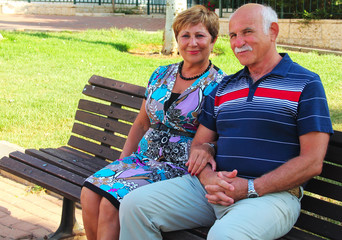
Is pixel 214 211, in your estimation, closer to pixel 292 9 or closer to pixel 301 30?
pixel 301 30

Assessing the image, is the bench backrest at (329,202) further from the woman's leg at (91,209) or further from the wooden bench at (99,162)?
the woman's leg at (91,209)

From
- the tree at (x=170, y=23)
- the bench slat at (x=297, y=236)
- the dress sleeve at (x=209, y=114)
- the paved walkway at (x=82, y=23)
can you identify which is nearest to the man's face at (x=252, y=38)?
the dress sleeve at (x=209, y=114)

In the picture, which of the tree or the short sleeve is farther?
the tree

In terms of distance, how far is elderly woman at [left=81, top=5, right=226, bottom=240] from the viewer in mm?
3209

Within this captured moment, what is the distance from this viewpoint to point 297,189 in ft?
9.29

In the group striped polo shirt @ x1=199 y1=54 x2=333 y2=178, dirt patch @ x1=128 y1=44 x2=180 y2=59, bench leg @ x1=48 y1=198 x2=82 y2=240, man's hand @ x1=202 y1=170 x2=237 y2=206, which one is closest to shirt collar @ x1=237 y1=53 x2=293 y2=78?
striped polo shirt @ x1=199 y1=54 x2=333 y2=178

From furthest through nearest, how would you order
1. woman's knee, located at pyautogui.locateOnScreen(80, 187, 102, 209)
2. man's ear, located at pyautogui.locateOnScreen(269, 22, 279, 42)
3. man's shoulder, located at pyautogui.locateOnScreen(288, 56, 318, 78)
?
woman's knee, located at pyautogui.locateOnScreen(80, 187, 102, 209), man's ear, located at pyautogui.locateOnScreen(269, 22, 279, 42), man's shoulder, located at pyautogui.locateOnScreen(288, 56, 318, 78)

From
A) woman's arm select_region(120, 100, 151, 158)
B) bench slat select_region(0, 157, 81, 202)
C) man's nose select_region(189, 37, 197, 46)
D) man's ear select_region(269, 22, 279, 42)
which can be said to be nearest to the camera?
man's ear select_region(269, 22, 279, 42)

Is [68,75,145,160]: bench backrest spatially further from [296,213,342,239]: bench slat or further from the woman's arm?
[296,213,342,239]: bench slat

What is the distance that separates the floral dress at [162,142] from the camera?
324cm

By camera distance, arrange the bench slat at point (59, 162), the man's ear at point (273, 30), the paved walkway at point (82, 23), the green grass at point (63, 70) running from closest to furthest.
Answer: the man's ear at point (273, 30)
the bench slat at point (59, 162)
the green grass at point (63, 70)
the paved walkway at point (82, 23)

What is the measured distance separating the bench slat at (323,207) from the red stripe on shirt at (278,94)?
0.64 metres

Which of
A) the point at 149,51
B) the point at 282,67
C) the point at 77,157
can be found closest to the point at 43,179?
the point at 77,157

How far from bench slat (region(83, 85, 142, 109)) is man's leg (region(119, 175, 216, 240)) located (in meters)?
1.36
